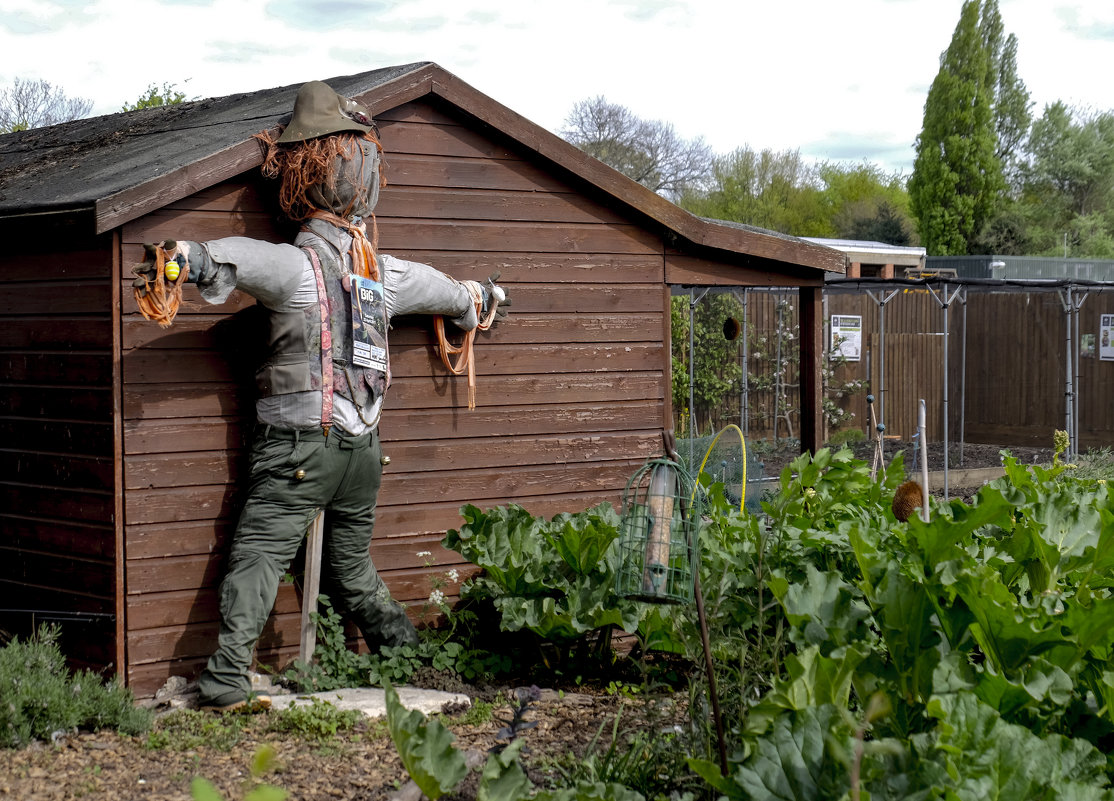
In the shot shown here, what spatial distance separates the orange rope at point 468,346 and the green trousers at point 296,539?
26.4 inches

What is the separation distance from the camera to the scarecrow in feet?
15.8

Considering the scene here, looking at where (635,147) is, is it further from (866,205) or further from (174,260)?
(174,260)

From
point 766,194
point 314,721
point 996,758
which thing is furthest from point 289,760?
point 766,194

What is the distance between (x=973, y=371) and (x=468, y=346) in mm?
17743

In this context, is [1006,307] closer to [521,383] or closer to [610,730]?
[521,383]

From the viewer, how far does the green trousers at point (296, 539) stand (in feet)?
15.8

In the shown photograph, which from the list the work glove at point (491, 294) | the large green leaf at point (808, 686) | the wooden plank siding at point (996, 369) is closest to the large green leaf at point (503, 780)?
the large green leaf at point (808, 686)

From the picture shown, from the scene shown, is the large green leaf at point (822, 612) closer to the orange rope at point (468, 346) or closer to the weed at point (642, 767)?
the weed at point (642, 767)

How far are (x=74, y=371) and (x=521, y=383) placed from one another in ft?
7.17

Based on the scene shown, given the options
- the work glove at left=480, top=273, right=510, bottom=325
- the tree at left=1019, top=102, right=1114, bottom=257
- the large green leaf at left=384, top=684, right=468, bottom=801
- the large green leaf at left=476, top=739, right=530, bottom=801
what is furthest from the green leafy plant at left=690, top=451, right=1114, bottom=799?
the tree at left=1019, top=102, right=1114, bottom=257

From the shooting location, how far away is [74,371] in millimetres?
5152

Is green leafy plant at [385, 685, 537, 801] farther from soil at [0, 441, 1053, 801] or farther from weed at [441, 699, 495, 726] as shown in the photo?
weed at [441, 699, 495, 726]

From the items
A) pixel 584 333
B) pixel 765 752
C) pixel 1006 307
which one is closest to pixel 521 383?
pixel 584 333

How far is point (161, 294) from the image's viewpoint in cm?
458
